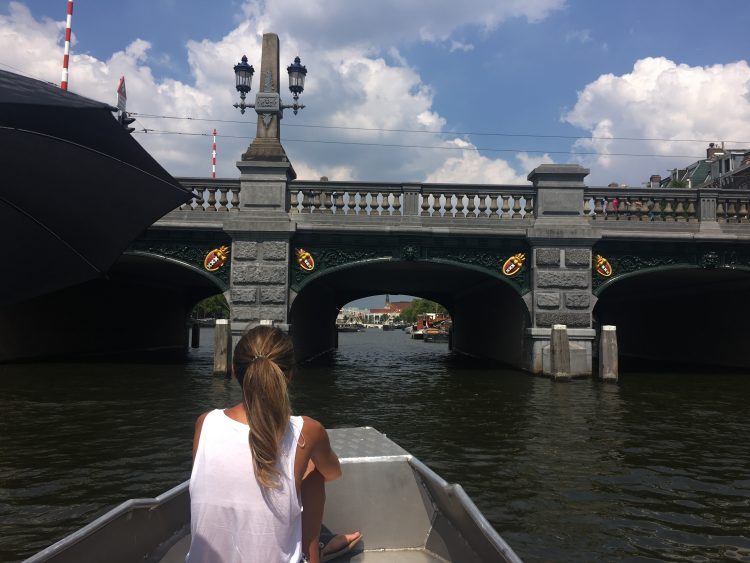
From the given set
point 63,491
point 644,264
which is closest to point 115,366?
point 63,491

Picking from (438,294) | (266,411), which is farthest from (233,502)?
(438,294)

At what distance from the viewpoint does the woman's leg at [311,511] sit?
2.79 metres

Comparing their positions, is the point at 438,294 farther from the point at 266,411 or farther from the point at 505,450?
the point at 266,411

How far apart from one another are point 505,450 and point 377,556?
5122mm

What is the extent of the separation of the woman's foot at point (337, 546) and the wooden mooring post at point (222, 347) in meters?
13.9

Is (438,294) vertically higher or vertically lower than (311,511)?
higher

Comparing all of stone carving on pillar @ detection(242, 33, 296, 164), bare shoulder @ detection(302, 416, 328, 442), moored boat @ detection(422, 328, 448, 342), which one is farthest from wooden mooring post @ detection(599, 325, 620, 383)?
moored boat @ detection(422, 328, 448, 342)

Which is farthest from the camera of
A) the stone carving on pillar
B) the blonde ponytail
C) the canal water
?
the stone carving on pillar

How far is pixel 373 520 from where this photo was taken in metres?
4.02

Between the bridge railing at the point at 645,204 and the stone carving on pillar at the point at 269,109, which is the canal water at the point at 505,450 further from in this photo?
the stone carving on pillar at the point at 269,109

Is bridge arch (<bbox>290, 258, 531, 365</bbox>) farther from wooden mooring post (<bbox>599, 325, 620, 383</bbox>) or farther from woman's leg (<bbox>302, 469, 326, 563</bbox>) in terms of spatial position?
woman's leg (<bbox>302, 469, 326, 563</bbox>)

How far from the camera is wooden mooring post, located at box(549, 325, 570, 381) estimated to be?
1639cm

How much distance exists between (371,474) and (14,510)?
13.6 feet

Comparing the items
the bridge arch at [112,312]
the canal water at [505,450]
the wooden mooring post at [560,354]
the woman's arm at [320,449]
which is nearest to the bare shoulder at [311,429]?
the woman's arm at [320,449]
